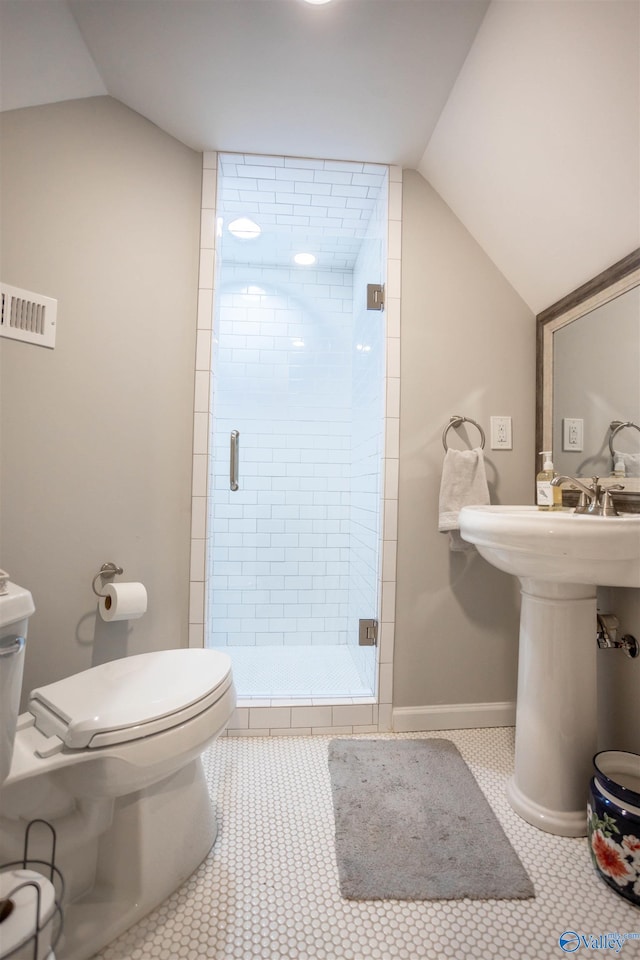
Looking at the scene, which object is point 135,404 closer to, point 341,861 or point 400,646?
point 400,646

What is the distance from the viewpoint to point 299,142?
161 cm

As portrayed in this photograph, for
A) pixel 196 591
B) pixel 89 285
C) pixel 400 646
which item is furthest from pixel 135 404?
pixel 400 646

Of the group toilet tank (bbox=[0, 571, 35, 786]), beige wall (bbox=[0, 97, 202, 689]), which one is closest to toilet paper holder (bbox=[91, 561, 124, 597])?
beige wall (bbox=[0, 97, 202, 689])

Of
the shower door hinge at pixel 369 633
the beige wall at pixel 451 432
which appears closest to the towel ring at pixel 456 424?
the beige wall at pixel 451 432

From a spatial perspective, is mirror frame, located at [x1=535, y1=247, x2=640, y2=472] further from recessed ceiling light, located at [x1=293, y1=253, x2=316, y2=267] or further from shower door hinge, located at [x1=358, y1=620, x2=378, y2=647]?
recessed ceiling light, located at [x1=293, y1=253, x2=316, y2=267]

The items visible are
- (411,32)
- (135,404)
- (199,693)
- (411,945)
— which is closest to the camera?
(411,945)

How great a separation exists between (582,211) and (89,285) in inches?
61.8

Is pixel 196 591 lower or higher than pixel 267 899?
higher

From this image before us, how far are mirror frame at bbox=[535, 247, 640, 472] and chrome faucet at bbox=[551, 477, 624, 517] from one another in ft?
1.01

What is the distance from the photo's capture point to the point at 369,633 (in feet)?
5.77

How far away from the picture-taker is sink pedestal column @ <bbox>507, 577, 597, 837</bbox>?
1.21 meters

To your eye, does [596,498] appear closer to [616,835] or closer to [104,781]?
[616,835]

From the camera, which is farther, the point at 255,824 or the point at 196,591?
the point at 196,591

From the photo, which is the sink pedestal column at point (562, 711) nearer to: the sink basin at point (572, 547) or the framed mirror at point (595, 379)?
the sink basin at point (572, 547)
